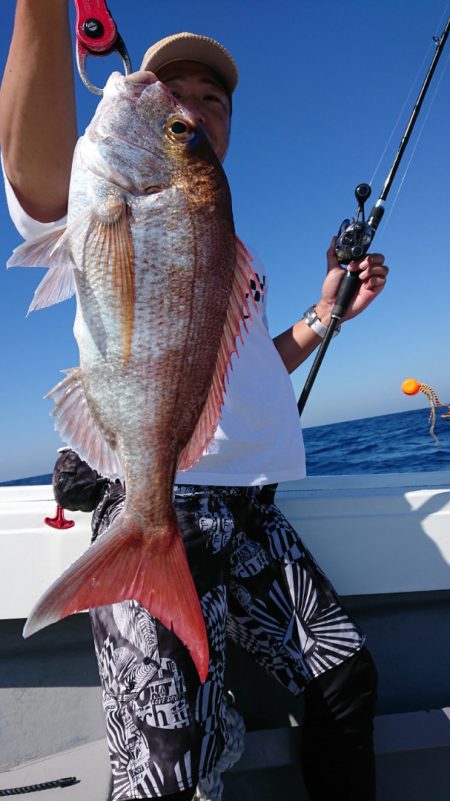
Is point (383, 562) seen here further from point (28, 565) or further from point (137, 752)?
point (28, 565)

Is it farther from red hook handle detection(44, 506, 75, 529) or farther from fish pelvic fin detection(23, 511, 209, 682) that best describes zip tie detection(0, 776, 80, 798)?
fish pelvic fin detection(23, 511, 209, 682)

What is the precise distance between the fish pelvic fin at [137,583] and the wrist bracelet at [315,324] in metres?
1.56

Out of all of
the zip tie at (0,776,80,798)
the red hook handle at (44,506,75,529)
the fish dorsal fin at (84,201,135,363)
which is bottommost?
the zip tie at (0,776,80,798)

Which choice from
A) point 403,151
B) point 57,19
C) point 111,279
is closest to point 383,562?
point 111,279

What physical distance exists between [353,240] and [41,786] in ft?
8.57

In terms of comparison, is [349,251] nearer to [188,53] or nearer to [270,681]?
[188,53]

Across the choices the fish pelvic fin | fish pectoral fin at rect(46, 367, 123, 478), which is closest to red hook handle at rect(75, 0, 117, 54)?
fish pectoral fin at rect(46, 367, 123, 478)

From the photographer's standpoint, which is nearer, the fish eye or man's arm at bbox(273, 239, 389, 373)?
the fish eye

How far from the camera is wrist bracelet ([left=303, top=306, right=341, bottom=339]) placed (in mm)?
2516

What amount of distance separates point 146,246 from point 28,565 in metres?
1.47

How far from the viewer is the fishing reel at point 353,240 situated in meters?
2.47

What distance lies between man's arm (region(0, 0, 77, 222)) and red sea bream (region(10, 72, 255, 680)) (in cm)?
15

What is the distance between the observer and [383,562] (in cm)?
221

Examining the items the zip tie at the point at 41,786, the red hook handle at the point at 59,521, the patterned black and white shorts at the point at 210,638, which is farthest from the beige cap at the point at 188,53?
the zip tie at the point at 41,786
